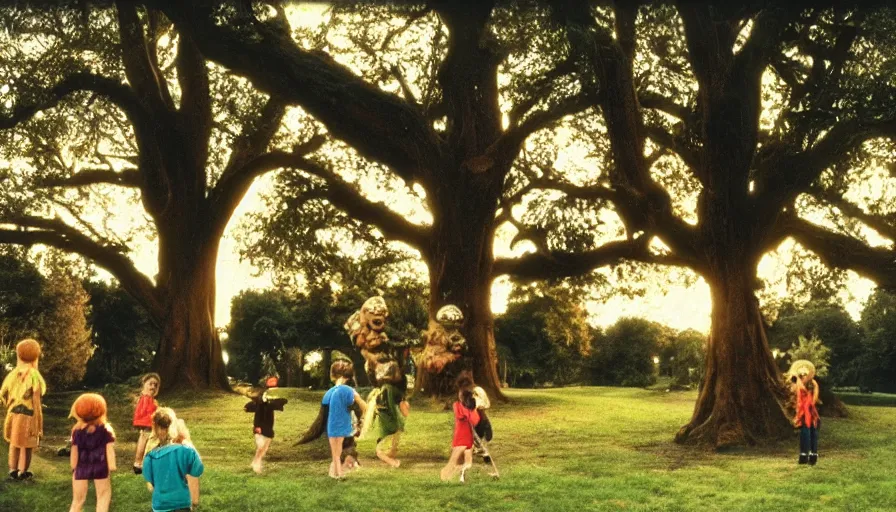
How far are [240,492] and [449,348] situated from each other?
40.7ft

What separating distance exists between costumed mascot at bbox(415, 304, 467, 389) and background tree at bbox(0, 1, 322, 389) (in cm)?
708

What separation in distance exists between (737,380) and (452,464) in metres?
8.66

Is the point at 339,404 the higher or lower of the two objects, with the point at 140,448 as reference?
higher

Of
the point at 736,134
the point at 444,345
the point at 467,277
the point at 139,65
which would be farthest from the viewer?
the point at 139,65

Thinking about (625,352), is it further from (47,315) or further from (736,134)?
(736,134)

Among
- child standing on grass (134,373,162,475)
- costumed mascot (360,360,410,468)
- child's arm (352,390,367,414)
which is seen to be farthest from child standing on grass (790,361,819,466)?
child standing on grass (134,373,162,475)

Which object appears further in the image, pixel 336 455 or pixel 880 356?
pixel 880 356

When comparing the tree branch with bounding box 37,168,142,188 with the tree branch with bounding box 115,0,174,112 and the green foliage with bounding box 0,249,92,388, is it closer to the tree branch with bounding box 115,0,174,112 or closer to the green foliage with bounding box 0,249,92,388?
the tree branch with bounding box 115,0,174,112

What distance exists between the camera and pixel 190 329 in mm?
27297

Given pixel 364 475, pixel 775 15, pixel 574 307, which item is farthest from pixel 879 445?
pixel 574 307

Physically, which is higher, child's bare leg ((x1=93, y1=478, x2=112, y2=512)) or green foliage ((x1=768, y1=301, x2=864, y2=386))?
green foliage ((x1=768, y1=301, x2=864, y2=386))

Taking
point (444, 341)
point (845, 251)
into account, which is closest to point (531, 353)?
point (845, 251)

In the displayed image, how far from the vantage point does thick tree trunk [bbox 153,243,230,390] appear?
1049 inches

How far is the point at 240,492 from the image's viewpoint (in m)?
11.6
